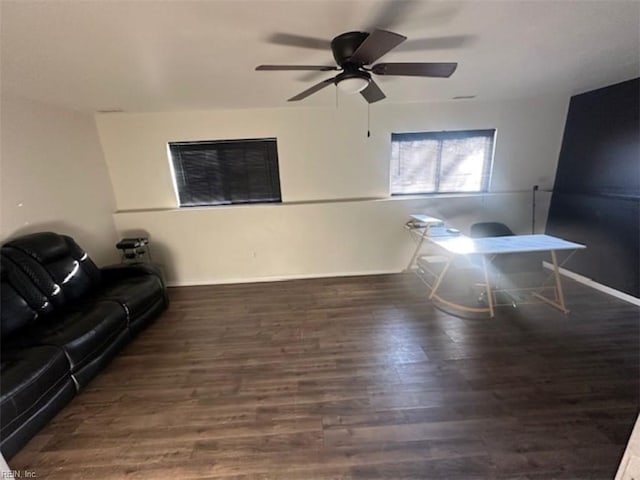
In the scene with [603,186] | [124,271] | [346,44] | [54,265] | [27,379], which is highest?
[346,44]

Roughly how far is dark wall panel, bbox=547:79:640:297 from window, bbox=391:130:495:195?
38.6 inches

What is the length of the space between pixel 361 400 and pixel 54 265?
116 inches

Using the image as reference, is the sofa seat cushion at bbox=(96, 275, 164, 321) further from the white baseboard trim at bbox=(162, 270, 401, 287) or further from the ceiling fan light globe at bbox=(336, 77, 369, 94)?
the ceiling fan light globe at bbox=(336, 77, 369, 94)

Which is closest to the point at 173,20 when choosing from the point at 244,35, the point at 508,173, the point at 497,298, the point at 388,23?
the point at 244,35

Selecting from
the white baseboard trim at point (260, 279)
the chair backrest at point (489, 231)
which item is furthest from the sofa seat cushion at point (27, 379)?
the chair backrest at point (489, 231)

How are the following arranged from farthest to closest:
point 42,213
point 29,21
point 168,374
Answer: point 42,213, point 168,374, point 29,21

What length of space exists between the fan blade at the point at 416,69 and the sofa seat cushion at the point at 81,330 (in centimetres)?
279

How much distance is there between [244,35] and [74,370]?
256cm

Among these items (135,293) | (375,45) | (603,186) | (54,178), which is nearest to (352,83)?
(375,45)

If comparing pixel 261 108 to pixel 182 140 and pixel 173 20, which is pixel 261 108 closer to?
pixel 182 140

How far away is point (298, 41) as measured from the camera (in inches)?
73.0

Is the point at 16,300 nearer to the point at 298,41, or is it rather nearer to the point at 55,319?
the point at 55,319

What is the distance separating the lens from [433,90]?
3.17 meters

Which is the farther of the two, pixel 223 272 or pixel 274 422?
pixel 223 272
